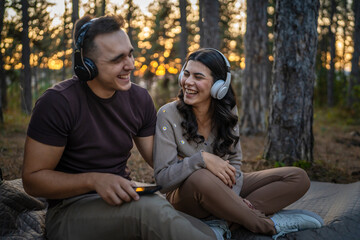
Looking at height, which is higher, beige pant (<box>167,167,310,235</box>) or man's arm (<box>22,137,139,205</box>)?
man's arm (<box>22,137,139,205</box>)

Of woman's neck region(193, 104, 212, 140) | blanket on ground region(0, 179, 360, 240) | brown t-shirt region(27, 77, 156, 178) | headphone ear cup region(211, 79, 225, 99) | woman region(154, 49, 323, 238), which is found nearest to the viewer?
brown t-shirt region(27, 77, 156, 178)

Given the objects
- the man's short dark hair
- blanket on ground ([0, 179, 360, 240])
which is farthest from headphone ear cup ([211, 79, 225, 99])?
blanket on ground ([0, 179, 360, 240])

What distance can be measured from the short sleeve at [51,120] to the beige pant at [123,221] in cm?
43

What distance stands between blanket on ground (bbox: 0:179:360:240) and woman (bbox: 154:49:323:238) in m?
0.11

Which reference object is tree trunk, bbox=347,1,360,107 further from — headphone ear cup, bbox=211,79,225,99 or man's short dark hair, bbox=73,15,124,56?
man's short dark hair, bbox=73,15,124,56

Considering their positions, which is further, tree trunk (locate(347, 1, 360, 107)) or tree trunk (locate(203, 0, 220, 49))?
tree trunk (locate(347, 1, 360, 107))

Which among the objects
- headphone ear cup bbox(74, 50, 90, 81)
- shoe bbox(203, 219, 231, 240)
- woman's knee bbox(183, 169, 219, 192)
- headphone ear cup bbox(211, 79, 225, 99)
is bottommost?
shoe bbox(203, 219, 231, 240)

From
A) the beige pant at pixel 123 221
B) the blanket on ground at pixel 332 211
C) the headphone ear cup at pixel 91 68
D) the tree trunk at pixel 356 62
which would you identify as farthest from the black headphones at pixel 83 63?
the tree trunk at pixel 356 62

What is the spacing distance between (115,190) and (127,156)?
638mm

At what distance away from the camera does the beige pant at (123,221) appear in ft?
5.72

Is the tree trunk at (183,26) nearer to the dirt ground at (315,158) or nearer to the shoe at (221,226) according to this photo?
the dirt ground at (315,158)

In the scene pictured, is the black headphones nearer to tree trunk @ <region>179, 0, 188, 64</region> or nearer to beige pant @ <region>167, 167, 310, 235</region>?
beige pant @ <region>167, 167, 310, 235</region>

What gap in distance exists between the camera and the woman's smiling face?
2.70 meters

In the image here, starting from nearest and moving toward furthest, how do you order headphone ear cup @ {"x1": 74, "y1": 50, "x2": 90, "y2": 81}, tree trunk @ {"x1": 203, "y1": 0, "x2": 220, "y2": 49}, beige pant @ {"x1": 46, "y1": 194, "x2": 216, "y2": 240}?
1. beige pant @ {"x1": 46, "y1": 194, "x2": 216, "y2": 240}
2. headphone ear cup @ {"x1": 74, "y1": 50, "x2": 90, "y2": 81}
3. tree trunk @ {"x1": 203, "y1": 0, "x2": 220, "y2": 49}
